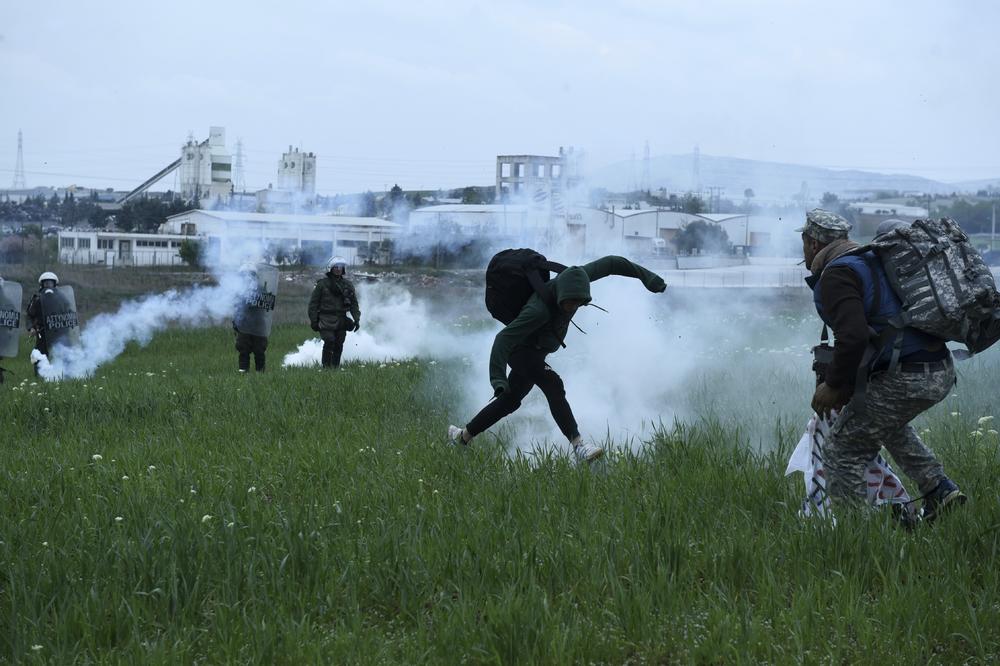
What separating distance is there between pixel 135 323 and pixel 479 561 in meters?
20.0

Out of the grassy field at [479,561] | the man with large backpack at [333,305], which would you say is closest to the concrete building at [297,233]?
the man with large backpack at [333,305]

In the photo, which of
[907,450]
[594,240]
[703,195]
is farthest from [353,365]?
[907,450]

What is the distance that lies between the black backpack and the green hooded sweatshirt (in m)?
0.11

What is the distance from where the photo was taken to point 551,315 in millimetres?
6891

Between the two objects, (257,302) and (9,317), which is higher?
(257,302)

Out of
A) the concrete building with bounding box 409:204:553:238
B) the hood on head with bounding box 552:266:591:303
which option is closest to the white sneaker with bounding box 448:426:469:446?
the hood on head with bounding box 552:266:591:303

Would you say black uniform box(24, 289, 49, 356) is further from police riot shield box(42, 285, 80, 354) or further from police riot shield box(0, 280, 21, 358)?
police riot shield box(0, 280, 21, 358)

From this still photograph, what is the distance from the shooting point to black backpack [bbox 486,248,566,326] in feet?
22.8

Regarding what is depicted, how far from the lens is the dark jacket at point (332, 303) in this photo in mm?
14836

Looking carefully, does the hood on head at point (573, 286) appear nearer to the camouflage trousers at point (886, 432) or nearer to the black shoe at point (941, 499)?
the camouflage trousers at point (886, 432)

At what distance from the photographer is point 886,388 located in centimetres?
479

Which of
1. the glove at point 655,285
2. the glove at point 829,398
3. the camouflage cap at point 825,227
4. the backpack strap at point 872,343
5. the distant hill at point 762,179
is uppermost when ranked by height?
the distant hill at point 762,179

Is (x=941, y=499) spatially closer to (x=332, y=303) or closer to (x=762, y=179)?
(x=332, y=303)

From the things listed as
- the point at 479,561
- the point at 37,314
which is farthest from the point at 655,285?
the point at 37,314
